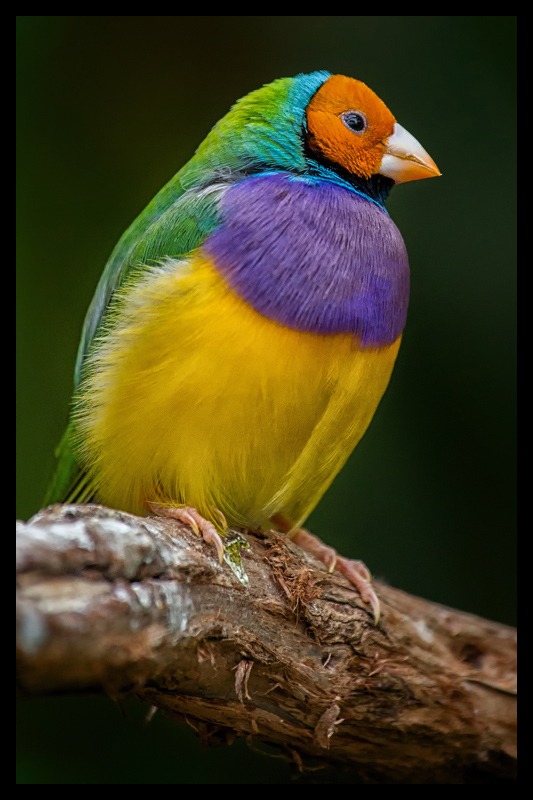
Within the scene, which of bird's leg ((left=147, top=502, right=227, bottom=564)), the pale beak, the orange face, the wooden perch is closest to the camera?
the wooden perch

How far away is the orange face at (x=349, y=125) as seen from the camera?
3172 mm

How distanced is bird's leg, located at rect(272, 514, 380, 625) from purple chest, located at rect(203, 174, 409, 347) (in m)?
0.97

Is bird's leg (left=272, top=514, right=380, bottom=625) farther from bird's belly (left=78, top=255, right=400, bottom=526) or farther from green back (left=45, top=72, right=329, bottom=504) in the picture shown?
green back (left=45, top=72, right=329, bottom=504)

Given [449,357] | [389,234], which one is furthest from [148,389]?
[449,357]

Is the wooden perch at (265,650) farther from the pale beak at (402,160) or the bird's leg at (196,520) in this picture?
the pale beak at (402,160)

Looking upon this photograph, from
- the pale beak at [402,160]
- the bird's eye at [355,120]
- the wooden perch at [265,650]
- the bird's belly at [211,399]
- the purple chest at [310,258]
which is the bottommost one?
the wooden perch at [265,650]

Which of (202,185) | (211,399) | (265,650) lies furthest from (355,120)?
(265,650)

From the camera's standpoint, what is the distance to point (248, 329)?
8.51 ft

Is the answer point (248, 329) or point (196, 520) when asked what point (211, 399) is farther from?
point (196, 520)

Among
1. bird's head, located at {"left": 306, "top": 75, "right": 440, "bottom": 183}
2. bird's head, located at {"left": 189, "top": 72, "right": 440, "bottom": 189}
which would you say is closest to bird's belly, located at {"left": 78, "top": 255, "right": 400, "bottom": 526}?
bird's head, located at {"left": 189, "top": 72, "right": 440, "bottom": 189}

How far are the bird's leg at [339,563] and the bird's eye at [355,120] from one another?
171cm

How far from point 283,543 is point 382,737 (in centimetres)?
78

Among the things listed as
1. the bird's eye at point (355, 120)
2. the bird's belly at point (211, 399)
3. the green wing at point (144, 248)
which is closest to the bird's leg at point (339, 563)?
the bird's belly at point (211, 399)

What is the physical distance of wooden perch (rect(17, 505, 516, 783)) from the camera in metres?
1.76
